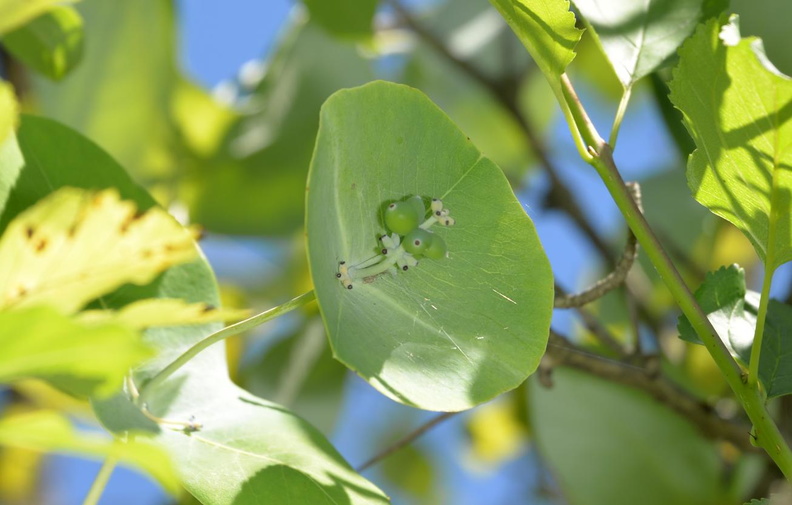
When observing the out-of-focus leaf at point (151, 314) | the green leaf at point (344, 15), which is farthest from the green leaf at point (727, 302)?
the green leaf at point (344, 15)

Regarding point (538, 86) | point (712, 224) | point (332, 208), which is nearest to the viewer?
point (332, 208)

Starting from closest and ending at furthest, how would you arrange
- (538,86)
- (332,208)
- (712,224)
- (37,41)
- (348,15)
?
(332,208) → (37,41) → (348,15) → (712,224) → (538,86)

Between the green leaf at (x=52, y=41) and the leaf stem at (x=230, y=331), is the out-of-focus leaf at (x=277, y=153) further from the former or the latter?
the leaf stem at (x=230, y=331)

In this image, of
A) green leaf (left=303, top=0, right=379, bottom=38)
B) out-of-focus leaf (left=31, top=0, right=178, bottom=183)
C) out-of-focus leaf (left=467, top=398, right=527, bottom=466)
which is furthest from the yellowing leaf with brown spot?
out-of-focus leaf (left=467, top=398, right=527, bottom=466)

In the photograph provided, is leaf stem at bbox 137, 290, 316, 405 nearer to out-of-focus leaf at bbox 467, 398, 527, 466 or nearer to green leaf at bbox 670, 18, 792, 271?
green leaf at bbox 670, 18, 792, 271

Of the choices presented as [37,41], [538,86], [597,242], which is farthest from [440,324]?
[538,86]

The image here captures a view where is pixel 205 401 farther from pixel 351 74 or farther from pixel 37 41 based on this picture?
pixel 351 74
